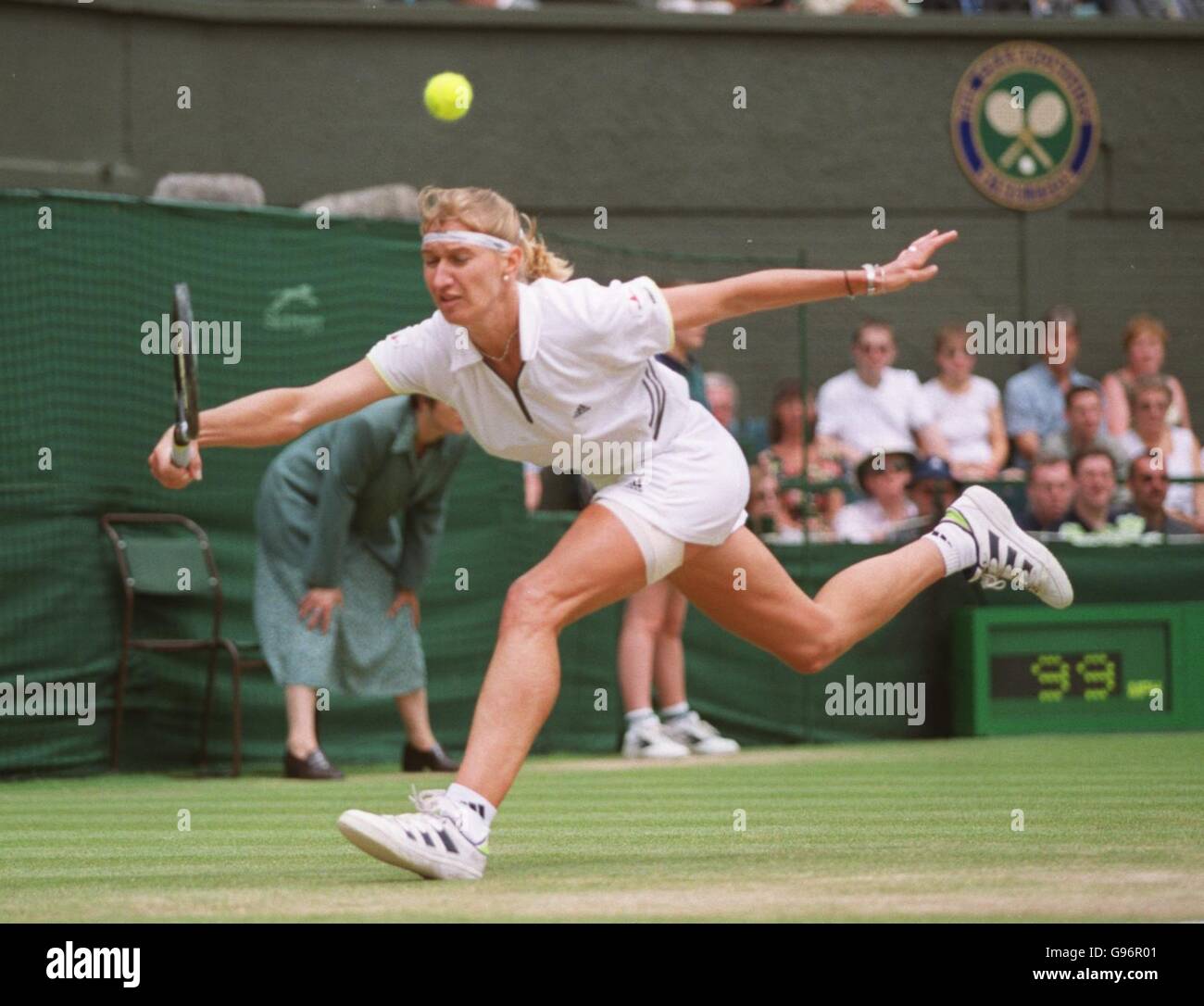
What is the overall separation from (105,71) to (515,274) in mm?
8644

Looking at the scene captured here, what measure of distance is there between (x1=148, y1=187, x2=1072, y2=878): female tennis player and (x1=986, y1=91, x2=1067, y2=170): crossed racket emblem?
31.9 ft

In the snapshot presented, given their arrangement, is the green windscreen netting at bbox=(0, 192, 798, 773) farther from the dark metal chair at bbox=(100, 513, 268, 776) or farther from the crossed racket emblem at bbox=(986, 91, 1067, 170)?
the crossed racket emblem at bbox=(986, 91, 1067, 170)

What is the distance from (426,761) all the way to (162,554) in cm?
163

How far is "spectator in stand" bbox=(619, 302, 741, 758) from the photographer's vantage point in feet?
36.4

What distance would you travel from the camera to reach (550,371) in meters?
5.99

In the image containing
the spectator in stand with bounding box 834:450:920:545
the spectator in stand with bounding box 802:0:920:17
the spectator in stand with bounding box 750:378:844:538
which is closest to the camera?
the spectator in stand with bounding box 750:378:844:538

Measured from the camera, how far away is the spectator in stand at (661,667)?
1109 centimetres

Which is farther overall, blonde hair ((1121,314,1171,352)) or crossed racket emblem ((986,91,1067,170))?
crossed racket emblem ((986,91,1067,170))

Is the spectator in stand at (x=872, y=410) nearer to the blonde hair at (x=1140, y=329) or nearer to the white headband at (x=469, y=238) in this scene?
the blonde hair at (x=1140, y=329)

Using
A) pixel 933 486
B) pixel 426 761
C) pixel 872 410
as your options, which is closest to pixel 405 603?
pixel 426 761

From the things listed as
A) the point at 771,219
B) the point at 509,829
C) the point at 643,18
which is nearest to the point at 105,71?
the point at 643,18

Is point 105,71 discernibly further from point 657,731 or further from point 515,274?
point 515,274

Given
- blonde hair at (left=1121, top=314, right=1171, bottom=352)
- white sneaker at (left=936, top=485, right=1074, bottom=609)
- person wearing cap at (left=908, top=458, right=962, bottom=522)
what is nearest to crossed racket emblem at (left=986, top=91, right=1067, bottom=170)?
blonde hair at (left=1121, top=314, right=1171, bottom=352)

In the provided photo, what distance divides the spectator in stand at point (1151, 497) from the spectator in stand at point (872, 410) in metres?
1.12
